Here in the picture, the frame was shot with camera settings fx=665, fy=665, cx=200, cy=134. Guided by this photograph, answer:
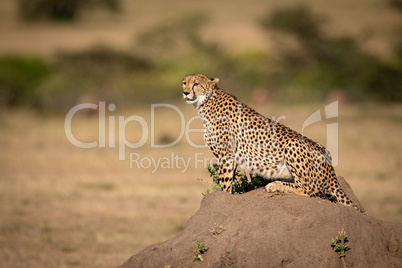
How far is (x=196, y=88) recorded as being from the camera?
24.4 feet

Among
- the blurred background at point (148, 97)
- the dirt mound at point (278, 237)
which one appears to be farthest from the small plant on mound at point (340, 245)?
the blurred background at point (148, 97)

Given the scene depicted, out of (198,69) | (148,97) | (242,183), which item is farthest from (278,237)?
(198,69)

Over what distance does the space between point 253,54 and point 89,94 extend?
40.5ft

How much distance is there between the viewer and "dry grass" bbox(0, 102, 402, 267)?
1017 centimetres

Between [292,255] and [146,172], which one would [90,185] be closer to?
[146,172]

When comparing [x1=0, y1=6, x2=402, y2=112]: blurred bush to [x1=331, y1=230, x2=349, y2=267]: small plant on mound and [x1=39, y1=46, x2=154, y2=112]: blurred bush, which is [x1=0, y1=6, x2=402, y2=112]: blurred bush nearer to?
[x1=39, y1=46, x2=154, y2=112]: blurred bush

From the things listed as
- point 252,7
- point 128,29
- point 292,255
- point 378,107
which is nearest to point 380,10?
point 252,7

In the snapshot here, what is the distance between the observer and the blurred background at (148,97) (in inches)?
464

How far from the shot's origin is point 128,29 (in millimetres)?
48188

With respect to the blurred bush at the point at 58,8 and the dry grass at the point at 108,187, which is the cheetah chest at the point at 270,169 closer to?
the dry grass at the point at 108,187

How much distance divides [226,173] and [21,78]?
27.4 meters

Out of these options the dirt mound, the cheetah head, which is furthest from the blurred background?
the dirt mound

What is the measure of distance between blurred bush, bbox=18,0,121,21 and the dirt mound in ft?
129
